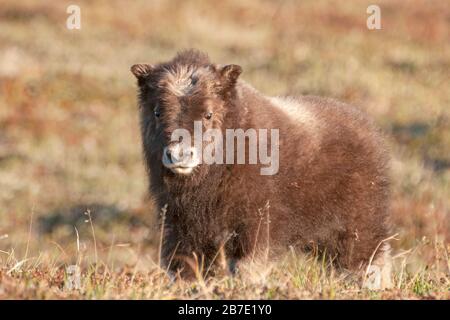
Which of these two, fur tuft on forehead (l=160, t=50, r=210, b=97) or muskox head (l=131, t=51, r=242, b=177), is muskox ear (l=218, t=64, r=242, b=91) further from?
fur tuft on forehead (l=160, t=50, r=210, b=97)

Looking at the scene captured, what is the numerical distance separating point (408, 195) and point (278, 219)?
9.60 metres

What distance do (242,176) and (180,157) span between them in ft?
2.72

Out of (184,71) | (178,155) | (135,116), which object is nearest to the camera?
(178,155)

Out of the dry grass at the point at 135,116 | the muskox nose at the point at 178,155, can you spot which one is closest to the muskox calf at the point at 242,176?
the muskox nose at the point at 178,155

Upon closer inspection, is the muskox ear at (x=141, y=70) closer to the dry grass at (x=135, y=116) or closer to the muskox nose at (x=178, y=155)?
the muskox nose at (x=178, y=155)

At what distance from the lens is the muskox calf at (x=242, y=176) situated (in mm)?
7832

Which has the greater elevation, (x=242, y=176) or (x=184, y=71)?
(x=184, y=71)

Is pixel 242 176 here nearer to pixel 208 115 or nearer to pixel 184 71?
pixel 208 115

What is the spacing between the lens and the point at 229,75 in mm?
8188

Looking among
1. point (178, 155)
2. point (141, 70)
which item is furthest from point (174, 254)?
point (141, 70)

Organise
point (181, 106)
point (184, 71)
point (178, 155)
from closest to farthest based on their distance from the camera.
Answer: point (178, 155)
point (181, 106)
point (184, 71)

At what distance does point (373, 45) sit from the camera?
2991cm

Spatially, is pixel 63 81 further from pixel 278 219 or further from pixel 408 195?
pixel 278 219
